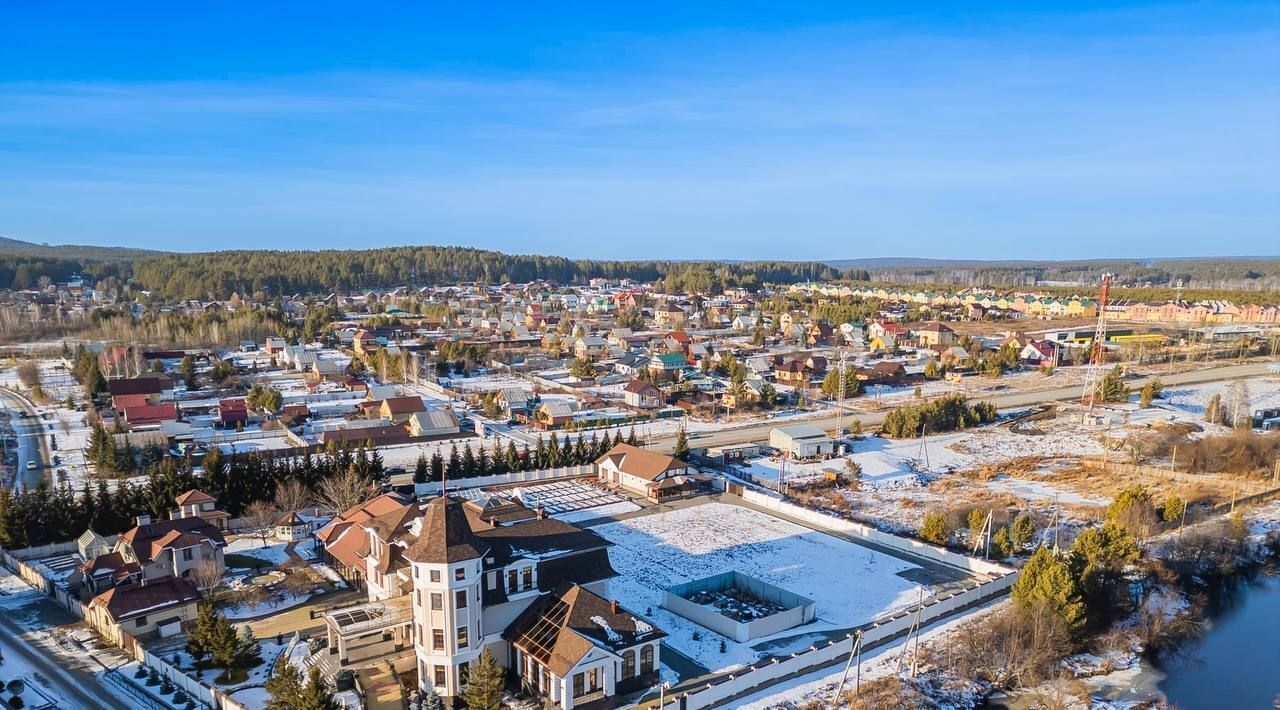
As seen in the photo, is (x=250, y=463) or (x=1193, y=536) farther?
(x=250, y=463)

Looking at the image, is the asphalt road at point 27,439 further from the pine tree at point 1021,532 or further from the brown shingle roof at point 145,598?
the pine tree at point 1021,532

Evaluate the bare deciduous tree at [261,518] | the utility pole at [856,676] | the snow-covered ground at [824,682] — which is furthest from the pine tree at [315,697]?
the bare deciduous tree at [261,518]

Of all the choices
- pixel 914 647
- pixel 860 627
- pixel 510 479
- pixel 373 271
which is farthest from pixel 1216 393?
pixel 373 271

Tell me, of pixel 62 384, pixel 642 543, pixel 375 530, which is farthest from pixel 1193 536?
pixel 62 384

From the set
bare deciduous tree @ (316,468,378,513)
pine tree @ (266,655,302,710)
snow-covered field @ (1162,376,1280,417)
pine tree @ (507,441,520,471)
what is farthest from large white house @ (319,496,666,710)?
snow-covered field @ (1162,376,1280,417)

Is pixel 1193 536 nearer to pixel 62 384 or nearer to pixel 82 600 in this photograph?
pixel 82 600

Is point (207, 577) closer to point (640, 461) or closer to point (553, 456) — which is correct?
point (553, 456)
